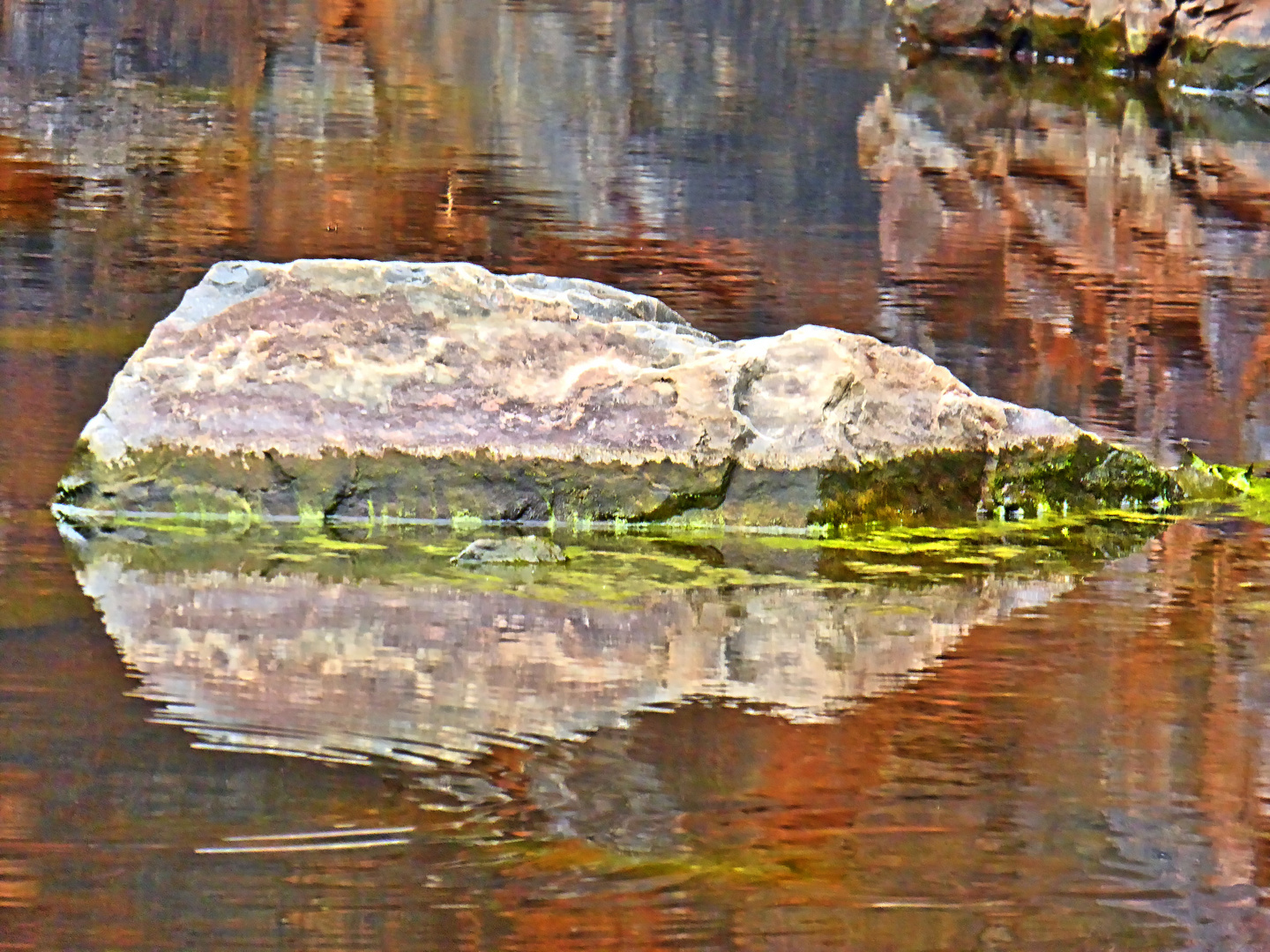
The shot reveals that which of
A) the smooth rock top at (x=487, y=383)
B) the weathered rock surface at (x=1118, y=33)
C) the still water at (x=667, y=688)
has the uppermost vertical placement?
the weathered rock surface at (x=1118, y=33)

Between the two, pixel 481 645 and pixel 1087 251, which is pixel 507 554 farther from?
pixel 1087 251

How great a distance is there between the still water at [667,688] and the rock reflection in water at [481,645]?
0.05 ft

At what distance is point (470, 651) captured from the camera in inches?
219

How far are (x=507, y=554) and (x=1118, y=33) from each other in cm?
1907

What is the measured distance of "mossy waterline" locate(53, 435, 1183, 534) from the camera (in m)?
6.90

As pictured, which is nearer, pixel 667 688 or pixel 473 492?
pixel 667 688

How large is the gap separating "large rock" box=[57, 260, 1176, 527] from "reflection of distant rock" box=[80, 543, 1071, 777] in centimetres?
71

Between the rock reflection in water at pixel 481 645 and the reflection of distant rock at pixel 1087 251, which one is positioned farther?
the reflection of distant rock at pixel 1087 251

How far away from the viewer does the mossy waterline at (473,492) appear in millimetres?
6898

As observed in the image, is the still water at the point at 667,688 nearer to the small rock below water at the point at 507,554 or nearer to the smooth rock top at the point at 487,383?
the small rock below water at the point at 507,554

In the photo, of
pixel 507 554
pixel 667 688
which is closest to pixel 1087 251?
pixel 507 554

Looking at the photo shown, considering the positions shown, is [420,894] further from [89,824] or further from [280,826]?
[89,824]

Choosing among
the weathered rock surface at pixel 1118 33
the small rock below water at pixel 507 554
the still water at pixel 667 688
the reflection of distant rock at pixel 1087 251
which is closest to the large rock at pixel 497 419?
the still water at pixel 667 688

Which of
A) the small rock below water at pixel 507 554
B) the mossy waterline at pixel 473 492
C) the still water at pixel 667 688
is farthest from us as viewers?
the mossy waterline at pixel 473 492
